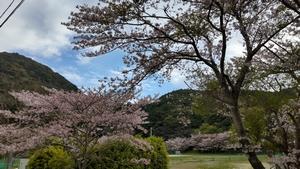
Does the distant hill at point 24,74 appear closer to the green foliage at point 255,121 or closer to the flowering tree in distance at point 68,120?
the flowering tree in distance at point 68,120

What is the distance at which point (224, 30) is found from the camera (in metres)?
6.48

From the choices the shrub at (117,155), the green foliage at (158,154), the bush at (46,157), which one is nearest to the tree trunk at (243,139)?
the shrub at (117,155)

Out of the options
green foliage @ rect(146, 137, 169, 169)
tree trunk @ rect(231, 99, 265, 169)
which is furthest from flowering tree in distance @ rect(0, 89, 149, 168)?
green foliage @ rect(146, 137, 169, 169)

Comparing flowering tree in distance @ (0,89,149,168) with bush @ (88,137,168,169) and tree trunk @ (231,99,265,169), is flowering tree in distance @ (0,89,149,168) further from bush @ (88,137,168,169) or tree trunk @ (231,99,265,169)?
tree trunk @ (231,99,265,169)

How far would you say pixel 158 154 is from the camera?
14258 mm

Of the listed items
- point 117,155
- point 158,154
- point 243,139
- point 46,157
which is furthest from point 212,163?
point 243,139

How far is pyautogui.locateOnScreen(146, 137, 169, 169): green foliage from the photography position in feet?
45.5

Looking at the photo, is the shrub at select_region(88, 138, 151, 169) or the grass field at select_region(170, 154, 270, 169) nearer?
the shrub at select_region(88, 138, 151, 169)

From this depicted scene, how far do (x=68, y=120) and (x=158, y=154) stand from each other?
5557 mm

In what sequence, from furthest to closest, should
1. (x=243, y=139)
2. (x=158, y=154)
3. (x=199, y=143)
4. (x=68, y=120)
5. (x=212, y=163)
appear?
1. (x=212, y=163)
2. (x=158, y=154)
3. (x=68, y=120)
4. (x=199, y=143)
5. (x=243, y=139)

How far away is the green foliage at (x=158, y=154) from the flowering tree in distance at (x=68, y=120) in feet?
13.3

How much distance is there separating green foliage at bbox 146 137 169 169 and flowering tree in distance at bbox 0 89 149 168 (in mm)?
4056

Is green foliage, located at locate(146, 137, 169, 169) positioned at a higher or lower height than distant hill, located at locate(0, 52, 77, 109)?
lower

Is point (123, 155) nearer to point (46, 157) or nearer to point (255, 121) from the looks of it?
point (46, 157)
